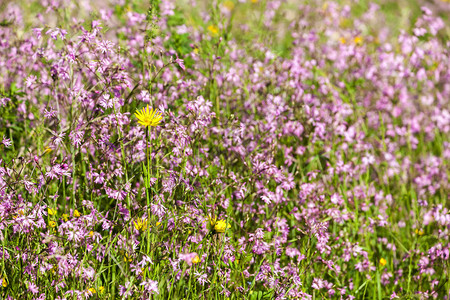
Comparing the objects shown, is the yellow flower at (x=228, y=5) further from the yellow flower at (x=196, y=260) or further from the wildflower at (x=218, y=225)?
the yellow flower at (x=196, y=260)

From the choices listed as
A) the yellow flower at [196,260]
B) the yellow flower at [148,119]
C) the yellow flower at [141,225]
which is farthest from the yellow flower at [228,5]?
the yellow flower at [196,260]

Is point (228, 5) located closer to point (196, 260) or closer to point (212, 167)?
point (212, 167)

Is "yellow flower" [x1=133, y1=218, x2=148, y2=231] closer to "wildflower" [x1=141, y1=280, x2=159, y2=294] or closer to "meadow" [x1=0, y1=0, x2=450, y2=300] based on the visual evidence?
"meadow" [x1=0, y1=0, x2=450, y2=300]


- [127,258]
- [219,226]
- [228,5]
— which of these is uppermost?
A: [228,5]

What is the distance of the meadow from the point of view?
2215mm

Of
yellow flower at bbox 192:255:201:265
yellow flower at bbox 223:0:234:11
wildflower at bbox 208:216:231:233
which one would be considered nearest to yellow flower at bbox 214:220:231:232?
wildflower at bbox 208:216:231:233

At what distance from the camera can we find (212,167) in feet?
8.89

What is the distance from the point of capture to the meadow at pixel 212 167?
2215mm

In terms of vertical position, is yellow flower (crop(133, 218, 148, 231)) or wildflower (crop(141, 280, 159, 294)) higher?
yellow flower (crop(133, 218, 148, 231))

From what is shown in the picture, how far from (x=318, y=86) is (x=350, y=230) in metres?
1.50

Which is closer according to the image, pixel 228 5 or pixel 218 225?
pixel 218 225

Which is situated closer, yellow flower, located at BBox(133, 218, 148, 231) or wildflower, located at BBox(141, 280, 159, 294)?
wildflower, located at BBox(141, 280, 159, 294)

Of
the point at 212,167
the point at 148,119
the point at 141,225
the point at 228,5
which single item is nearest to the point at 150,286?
the point at 141,225

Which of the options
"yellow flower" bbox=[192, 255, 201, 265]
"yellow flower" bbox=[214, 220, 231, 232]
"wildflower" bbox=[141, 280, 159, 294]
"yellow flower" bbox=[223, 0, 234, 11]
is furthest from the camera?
"yellow flower" bbox=[223, 0, 234, 11]
